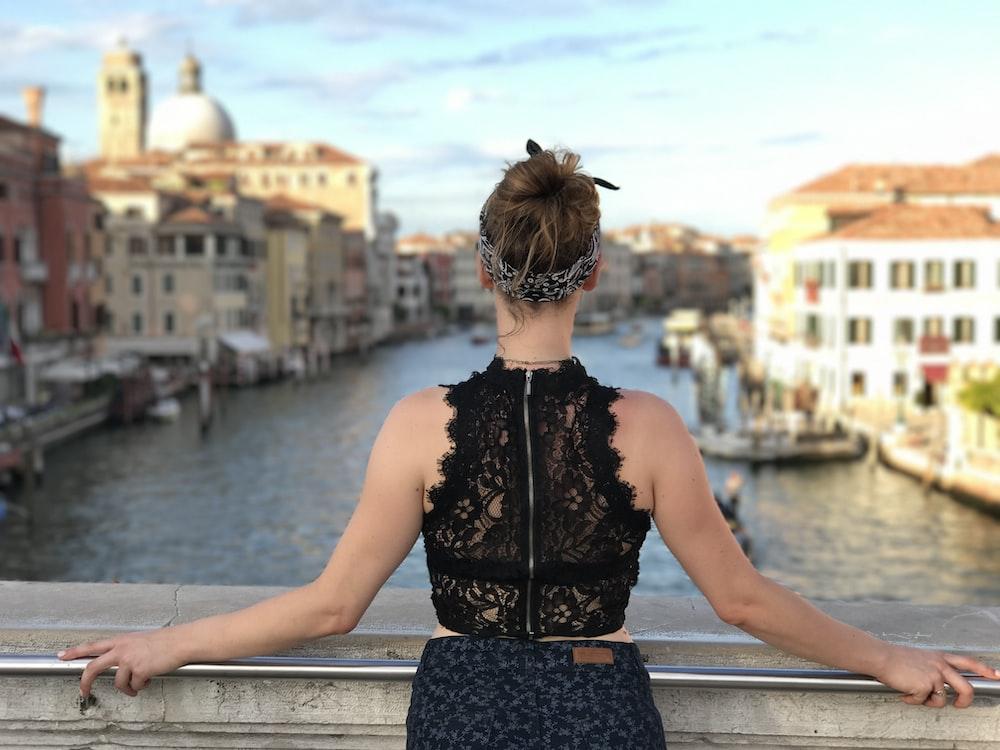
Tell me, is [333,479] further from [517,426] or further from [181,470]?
[517,426]

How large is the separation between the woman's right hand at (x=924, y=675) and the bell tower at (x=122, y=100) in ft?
280

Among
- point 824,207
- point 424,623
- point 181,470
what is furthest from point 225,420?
point 424,623

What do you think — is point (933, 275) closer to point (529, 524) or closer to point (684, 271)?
point (529, 524)

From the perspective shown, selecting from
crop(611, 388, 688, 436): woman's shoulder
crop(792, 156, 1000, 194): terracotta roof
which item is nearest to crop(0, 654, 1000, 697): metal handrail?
crop(611, 388, 688, 436): woman's shoulder

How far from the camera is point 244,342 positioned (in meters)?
50.2

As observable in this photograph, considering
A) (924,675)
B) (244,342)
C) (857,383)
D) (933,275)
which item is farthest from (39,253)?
(924,675)

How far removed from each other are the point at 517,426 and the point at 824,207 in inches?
1626

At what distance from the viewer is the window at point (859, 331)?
3281cm

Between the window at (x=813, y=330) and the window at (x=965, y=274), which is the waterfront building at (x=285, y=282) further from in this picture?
the window at (x=965, y=274)

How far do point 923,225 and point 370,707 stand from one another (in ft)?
108

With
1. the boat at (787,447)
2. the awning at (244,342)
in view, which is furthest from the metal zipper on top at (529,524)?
the awning at (244,342)

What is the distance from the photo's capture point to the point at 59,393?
3450 centimetres

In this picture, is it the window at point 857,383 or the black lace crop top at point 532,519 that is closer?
the black lace crop top at point 532,519

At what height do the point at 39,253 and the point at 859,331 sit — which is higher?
the point at 39,253
